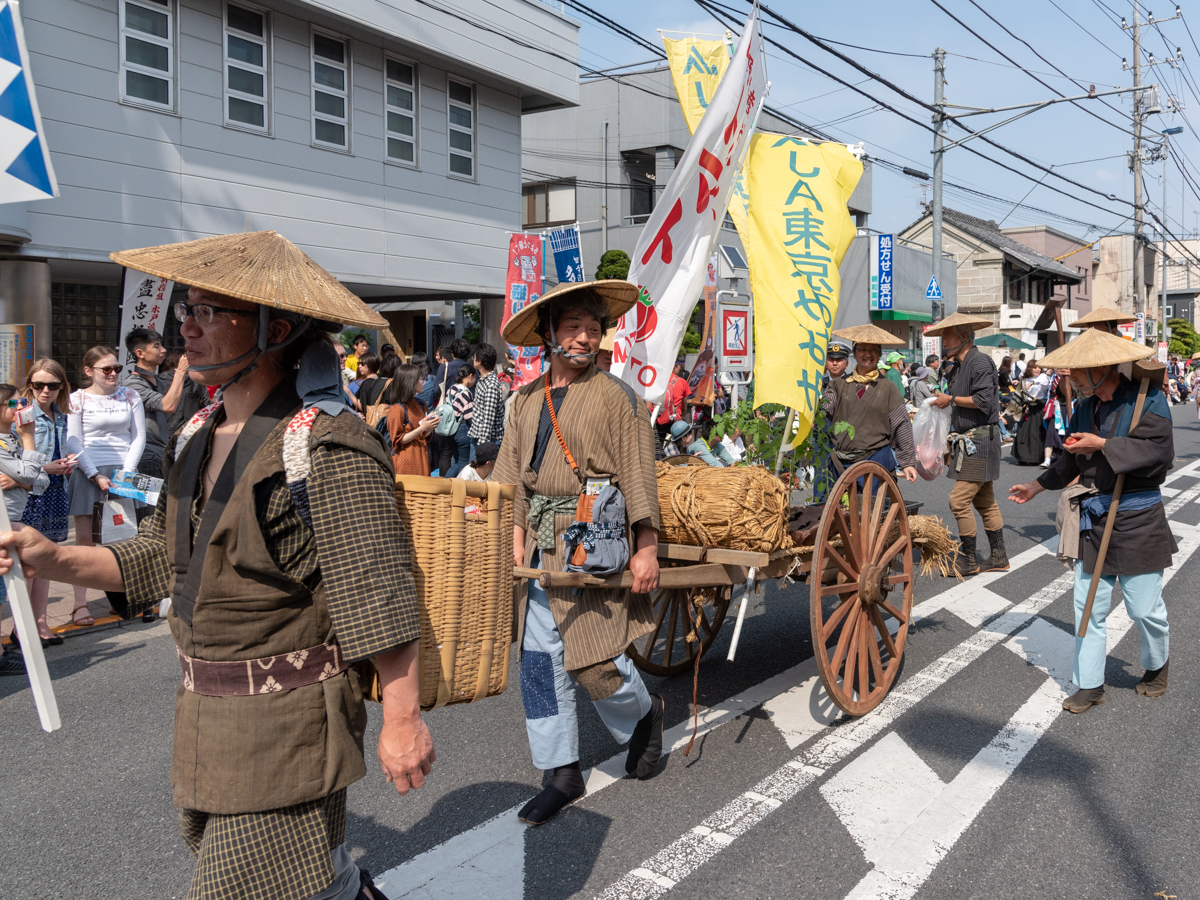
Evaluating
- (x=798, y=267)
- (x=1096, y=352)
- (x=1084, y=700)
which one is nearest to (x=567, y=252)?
(x=798, y=267)

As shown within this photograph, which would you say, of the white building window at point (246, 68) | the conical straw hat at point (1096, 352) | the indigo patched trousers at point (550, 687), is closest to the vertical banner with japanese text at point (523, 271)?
the white building window at point (246, 68)

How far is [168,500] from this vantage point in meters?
2.25

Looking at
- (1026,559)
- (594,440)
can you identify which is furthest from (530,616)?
(1026,559)

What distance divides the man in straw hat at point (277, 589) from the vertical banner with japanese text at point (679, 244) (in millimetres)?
2919

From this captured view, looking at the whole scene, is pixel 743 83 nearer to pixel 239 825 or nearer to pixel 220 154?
pixel 239 825

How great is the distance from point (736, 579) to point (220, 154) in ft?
36.3

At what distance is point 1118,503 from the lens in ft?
15.6

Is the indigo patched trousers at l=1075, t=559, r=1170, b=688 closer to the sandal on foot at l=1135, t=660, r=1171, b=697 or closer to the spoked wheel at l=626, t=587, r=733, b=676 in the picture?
the sandal on foot at l=1135, t=660, r=1171, b=697

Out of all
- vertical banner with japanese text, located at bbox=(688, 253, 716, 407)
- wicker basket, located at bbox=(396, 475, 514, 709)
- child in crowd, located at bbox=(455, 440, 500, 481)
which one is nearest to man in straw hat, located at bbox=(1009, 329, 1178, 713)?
wicker basket, located at bbox=(396, 475, 514, 709)

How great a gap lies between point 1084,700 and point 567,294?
3.36 meters

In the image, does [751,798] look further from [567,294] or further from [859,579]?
[567,294]

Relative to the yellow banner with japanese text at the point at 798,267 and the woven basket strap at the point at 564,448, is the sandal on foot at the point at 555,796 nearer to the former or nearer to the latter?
the woven basket strap at the point at 564,448

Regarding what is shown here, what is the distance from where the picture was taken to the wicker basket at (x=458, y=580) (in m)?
2.16

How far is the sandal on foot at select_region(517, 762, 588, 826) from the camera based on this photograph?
3.50m
